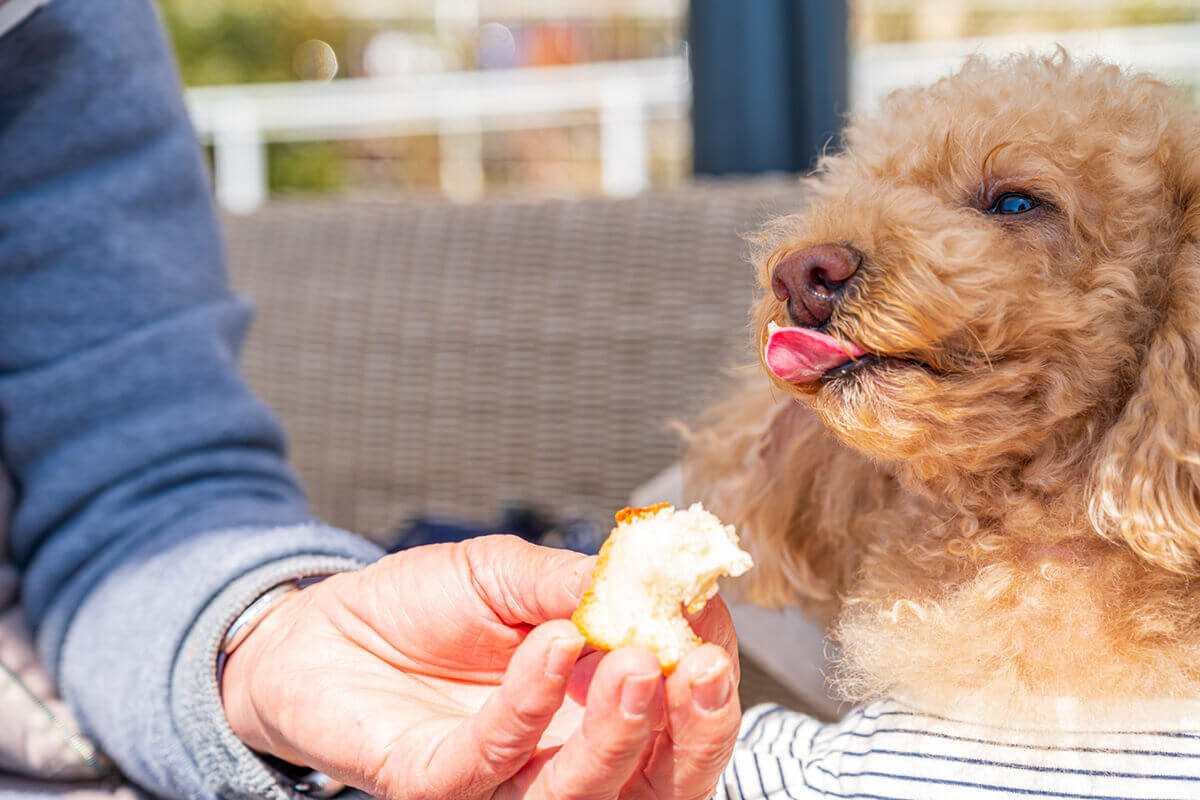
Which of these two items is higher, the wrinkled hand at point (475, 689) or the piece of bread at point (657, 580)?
the piece of bread at point (657, 580)

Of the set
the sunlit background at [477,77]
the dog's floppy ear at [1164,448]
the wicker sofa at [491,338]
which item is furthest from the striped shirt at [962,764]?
the sunlit background at [477,77]

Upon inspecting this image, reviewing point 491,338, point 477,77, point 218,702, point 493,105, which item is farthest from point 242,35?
point 218,702

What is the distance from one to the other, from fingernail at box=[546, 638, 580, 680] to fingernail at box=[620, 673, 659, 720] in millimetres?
34

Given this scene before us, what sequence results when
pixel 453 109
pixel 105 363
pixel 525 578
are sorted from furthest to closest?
pixel 453 109 < pixel 105 363 < pixel 525 578

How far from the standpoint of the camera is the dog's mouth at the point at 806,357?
26.2 inches

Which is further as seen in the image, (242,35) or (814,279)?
(242,35)

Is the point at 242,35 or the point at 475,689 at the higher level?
the point at 242,35

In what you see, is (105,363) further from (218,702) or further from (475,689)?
(475,689)

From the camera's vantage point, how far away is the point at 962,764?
0.66 meters

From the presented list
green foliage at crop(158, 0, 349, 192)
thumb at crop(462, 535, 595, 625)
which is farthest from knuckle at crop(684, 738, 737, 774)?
green foliage at crop(158, 0, 349, 192)

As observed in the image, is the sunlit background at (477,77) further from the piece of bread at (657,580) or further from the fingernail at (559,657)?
the fingernail at (559,657)

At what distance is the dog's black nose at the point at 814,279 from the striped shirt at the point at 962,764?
0.94 feet

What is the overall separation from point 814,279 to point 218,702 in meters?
0.53

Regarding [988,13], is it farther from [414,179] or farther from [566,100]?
[414,179]
